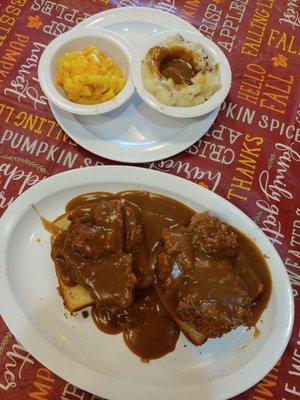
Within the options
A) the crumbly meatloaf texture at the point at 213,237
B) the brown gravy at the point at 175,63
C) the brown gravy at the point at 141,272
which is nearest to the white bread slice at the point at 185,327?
the brown gravy at the point at 141,272

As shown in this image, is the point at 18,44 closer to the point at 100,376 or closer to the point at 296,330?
the point at 100,376

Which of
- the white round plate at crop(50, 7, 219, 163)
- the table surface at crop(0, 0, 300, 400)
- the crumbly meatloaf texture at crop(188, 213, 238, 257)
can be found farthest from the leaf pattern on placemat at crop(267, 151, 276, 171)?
the crumbly meatloaf texture at crop(188, 213, 238, 257)

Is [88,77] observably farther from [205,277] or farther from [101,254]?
[205,277]

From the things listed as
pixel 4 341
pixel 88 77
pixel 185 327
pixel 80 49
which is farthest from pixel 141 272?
pixel 80 49

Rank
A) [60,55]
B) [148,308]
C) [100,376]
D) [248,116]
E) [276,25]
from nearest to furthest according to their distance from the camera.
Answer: [100,376] < [148,308] < [60,55] < [248,116] < [276,25]

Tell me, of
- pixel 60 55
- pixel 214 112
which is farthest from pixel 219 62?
pixel 60 55

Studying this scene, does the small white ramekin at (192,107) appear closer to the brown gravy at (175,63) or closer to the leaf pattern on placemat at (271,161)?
the brown gravy at (175,63)

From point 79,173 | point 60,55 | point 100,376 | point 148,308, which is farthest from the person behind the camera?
point 60,55
